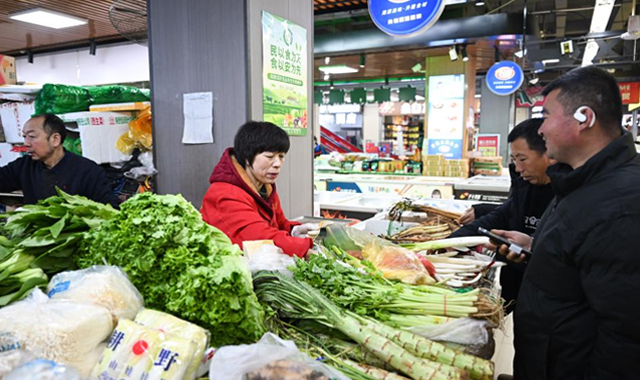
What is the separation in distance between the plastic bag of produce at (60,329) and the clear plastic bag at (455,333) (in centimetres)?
96

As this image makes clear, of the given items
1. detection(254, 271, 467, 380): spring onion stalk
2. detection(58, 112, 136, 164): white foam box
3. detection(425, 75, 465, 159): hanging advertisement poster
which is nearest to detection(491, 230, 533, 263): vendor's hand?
detection(254, 271, 467, 380): spring onion stalk

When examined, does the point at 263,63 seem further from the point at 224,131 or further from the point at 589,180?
the point at 589,180

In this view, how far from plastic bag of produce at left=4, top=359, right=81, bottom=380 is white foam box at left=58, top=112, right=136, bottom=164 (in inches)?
123

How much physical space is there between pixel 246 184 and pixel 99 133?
2.05 meters

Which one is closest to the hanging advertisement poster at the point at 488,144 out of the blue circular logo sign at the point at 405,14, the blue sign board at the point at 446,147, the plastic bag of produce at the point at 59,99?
the blue sign board at the point at 446,147

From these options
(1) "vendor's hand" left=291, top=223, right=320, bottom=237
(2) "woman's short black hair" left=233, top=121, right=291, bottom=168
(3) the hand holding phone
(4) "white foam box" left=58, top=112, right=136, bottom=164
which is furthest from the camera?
(4) "white foam box" left=58, top=112, right=136, bottom=164

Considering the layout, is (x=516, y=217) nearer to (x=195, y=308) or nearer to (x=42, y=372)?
(x=195, y=308)

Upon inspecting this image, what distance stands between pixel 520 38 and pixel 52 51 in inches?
422

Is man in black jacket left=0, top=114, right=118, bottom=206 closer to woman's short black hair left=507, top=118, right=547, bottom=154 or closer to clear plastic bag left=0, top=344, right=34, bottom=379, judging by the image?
clear plastic bag left=0, top=344, right=34, bottom=379

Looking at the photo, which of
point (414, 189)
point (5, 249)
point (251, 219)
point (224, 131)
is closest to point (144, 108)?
point (224, 131)

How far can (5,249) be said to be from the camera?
56.0 inches

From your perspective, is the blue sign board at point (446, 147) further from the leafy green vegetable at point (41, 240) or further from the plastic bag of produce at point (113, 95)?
the leafy green vegetable at point (41, 240)

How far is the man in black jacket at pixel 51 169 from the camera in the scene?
10.8 feet

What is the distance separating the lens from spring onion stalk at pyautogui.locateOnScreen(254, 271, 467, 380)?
1320mm
